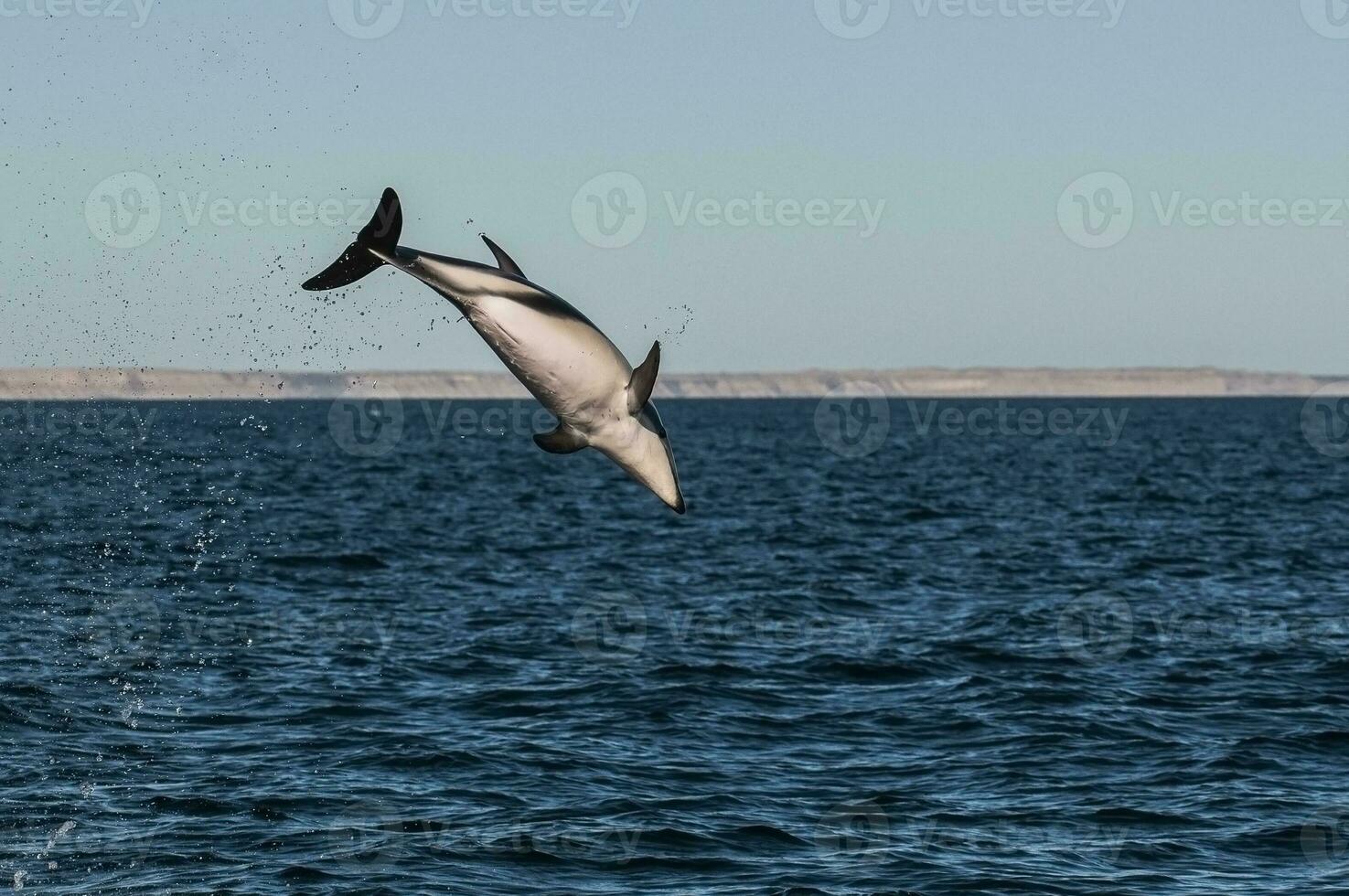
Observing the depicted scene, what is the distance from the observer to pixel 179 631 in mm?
34281

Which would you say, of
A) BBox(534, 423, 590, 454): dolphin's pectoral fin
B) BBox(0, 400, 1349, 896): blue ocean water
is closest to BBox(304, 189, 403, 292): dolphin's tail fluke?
BBox(534, 423, 590, 454): dolphin's pectoral fin

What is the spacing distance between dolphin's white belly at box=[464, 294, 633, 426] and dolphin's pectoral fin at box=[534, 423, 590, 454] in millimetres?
262

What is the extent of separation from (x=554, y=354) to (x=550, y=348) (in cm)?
4

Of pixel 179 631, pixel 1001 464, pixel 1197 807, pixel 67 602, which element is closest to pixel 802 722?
pixel 1197 807

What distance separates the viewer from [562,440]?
7.98 meters

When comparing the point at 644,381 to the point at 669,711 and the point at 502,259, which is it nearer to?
the point at 502,259

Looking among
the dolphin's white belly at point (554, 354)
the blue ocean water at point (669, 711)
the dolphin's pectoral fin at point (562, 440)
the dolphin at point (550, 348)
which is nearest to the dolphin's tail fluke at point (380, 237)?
the dolphin at point (550, 348)

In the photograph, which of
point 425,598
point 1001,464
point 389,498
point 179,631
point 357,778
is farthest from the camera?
point 1001,464

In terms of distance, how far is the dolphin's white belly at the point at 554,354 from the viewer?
7.24m

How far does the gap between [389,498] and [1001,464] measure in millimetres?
58033

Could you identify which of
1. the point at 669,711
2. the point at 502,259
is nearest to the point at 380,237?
the point at 502,259

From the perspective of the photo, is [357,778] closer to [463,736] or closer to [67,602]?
[463,736]

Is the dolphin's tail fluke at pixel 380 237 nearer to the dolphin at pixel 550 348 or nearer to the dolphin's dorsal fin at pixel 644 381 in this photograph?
the dolphin at pixel 550 348

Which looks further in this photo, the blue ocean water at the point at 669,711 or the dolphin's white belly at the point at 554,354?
the blue ocean water at the point at 669,711
